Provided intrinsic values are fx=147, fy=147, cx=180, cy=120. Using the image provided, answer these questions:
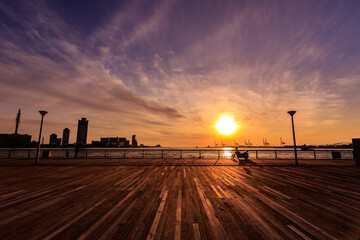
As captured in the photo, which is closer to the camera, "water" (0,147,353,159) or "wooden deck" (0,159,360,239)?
"wooden deck" (0,159,360,239)

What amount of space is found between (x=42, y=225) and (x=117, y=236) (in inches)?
85.0

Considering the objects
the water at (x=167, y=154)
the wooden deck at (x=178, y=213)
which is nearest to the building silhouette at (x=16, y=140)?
the water at (x=167, y=154)

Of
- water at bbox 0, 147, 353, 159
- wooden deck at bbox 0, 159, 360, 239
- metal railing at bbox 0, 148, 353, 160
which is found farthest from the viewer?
water at bbox 0, 147, 353, 159

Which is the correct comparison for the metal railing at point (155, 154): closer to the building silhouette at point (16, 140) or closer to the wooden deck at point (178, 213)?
the wooden deck at point (178, 213)

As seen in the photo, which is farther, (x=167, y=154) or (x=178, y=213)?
(x=167, y=154)

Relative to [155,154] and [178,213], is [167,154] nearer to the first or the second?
[155,154]

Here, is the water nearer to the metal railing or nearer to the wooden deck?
the metal railing

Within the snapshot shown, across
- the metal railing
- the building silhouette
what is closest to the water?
the metal railing

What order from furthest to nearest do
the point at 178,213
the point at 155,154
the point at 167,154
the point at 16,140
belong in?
the point at 16,140, the point at 167,154, the point at 155,154, the point at 178,213

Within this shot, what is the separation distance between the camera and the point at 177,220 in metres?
3.99

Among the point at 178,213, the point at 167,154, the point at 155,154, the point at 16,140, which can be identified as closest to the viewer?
the point at 178,213

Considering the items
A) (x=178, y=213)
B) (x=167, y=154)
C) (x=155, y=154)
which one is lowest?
(x=167, y=154)

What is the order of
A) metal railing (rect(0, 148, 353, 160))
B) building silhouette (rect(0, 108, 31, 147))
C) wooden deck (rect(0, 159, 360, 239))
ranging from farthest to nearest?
building silhouette (rect(0, 108, 31, 147)) → metal railing (rect(0, 148, 353, 160)) → wooden deck (rect(0, 159, 360, 239))

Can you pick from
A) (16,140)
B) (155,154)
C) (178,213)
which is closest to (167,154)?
(155,154)
